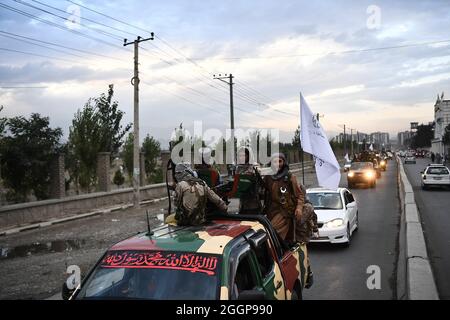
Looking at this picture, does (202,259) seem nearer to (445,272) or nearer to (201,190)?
(201,190)

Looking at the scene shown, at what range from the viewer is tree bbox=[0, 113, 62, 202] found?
20.9m

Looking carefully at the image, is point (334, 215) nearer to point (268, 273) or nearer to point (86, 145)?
point (268, 273)

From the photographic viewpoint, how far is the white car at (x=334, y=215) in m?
11.3

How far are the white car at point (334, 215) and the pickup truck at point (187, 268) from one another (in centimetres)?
664

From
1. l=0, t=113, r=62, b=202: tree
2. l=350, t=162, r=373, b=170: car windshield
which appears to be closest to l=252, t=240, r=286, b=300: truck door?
l=0, t=113, r=62, b=202: tree

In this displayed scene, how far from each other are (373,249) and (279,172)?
569cm

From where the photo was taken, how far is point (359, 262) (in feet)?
32.8

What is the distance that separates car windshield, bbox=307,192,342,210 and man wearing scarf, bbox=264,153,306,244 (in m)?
6.09

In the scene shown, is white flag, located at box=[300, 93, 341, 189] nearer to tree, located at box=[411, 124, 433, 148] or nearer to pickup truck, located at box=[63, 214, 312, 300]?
pickup truck, located at box=[63, 214, 312, 300]

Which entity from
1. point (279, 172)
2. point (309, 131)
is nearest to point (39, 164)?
point (309, 131)

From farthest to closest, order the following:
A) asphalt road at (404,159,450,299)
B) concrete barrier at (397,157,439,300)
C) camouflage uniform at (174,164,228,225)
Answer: asphalt road at (404,159,450,299) < concrete barrier at (397,157,439,300) < camouflage uniform at (174,164,228,225)

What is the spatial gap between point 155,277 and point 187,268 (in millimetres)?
273
